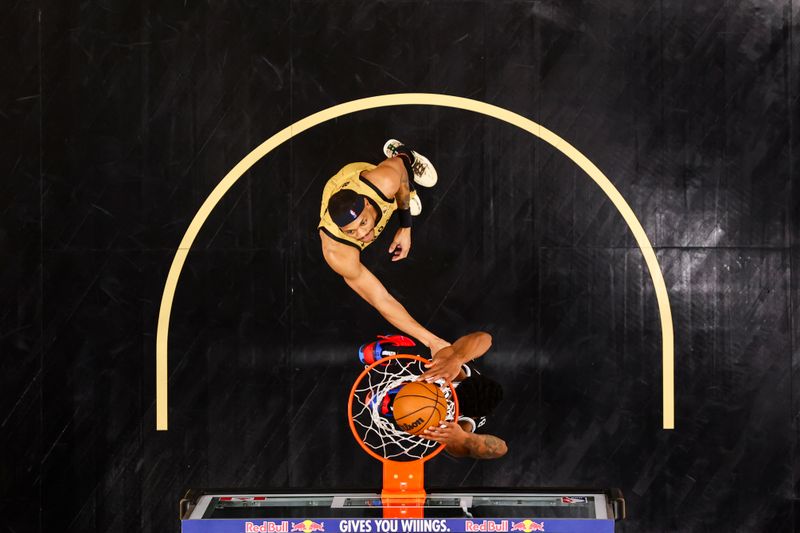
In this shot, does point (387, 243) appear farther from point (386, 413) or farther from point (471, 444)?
point (471, 444)

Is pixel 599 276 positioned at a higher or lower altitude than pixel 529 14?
lower

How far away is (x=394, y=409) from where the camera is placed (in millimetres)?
6777

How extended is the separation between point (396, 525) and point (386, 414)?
117 cm

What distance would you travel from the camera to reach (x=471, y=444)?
735cm

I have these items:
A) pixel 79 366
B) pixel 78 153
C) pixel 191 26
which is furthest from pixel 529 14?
pixel 79 366

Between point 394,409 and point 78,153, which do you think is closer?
point 394,409

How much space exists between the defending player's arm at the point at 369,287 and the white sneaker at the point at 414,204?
0.63 metres

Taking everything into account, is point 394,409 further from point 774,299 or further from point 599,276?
point 774,299

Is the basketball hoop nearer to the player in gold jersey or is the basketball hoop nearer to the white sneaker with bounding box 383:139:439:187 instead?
the player in gold jersey

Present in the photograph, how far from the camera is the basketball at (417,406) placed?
22.1 feet

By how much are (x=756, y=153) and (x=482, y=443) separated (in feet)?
11.7

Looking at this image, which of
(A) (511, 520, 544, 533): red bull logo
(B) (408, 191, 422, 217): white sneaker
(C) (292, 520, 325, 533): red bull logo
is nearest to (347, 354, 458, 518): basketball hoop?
(C) (292, 520, 325, 533): red bull logo

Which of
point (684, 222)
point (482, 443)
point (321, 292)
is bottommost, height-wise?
point (482, 443)

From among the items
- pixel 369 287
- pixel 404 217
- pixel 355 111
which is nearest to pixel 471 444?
pixel 369 287
